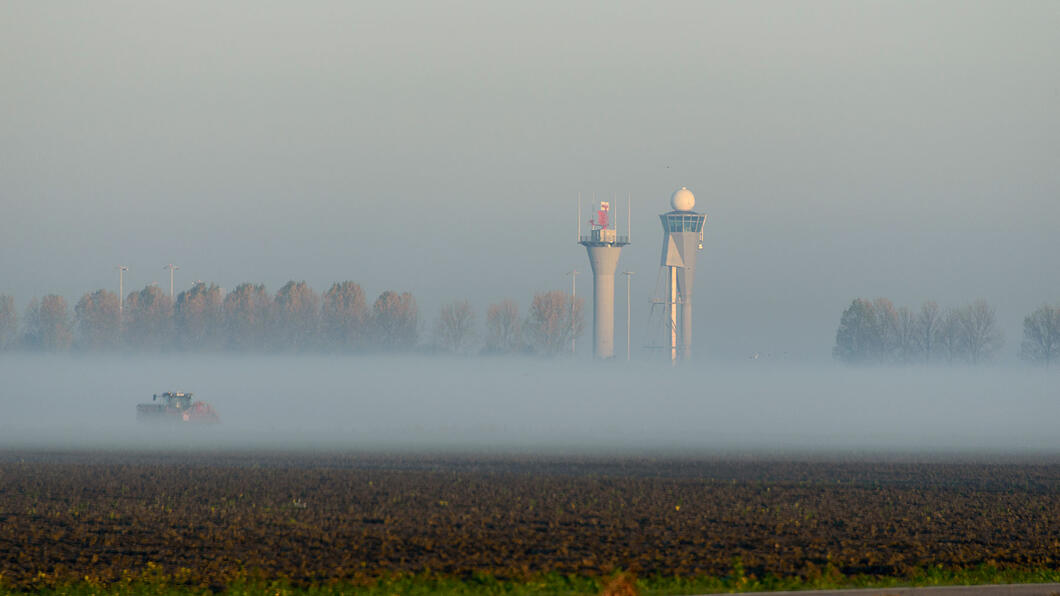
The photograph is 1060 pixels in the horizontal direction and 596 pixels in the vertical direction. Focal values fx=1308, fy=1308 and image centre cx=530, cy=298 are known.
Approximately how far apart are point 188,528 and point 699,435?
229 feet

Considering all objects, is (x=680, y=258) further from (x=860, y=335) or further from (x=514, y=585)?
(x=514, y=585)

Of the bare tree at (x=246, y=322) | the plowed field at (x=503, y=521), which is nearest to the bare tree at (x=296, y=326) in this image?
the bare tree at (x=246, y=322)

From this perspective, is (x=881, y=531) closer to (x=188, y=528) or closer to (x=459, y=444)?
(x=188, y=528)

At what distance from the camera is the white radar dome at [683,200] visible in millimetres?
197250

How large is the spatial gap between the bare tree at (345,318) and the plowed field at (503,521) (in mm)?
109058

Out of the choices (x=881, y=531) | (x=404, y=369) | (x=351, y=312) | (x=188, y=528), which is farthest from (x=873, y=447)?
(x=351, y=312)

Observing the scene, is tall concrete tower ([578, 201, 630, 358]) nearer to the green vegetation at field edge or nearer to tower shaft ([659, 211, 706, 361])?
tower shaft ([659, 211, 706, 361])

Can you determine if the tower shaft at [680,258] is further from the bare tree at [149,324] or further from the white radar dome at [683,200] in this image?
the bare tree at [149,324]

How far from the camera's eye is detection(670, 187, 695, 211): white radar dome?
197 metres

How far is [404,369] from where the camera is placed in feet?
514

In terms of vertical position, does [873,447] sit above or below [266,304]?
below

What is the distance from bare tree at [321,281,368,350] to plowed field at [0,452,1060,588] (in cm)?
10906

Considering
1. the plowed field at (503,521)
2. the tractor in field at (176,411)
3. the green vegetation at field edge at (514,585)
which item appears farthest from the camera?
the tractor in field at (176,411)

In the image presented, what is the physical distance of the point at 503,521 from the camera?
1335 inches
